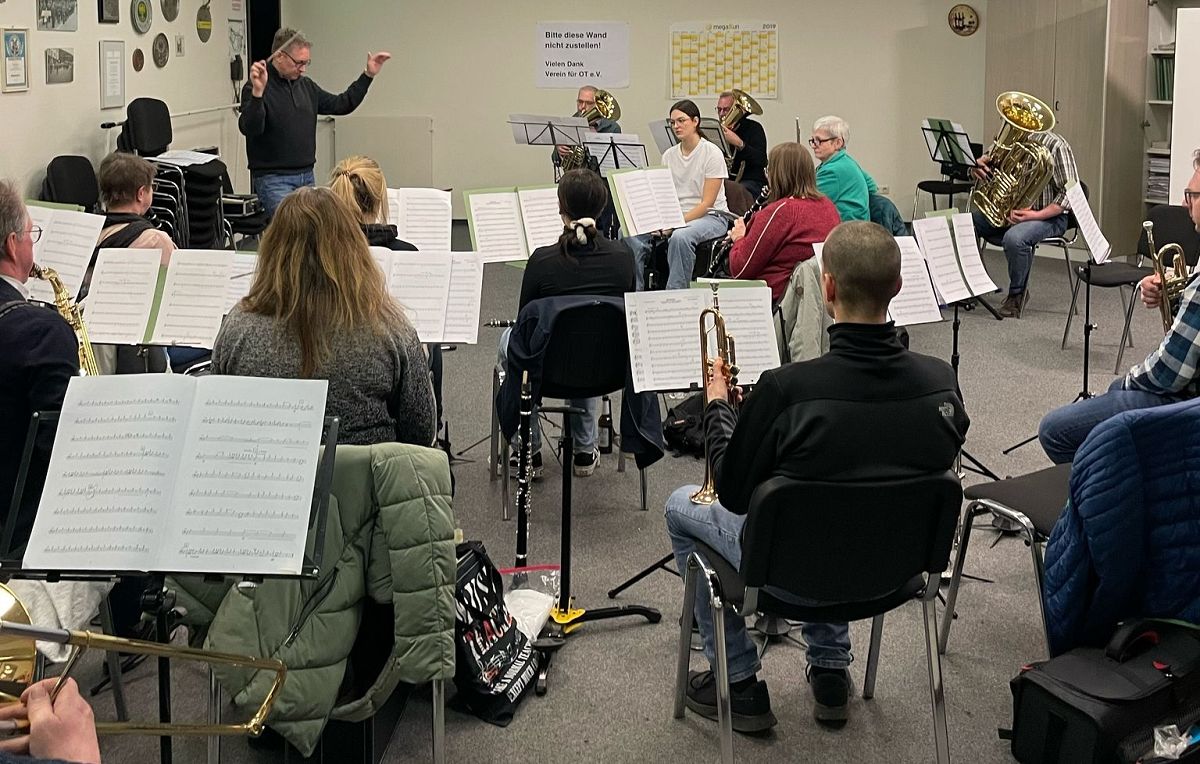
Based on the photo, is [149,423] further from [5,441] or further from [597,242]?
[597,242]

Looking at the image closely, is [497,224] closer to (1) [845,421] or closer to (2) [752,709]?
(2) [752,709]

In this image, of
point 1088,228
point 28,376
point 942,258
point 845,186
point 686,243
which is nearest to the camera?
point 28,376

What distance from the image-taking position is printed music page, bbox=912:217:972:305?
169 inches

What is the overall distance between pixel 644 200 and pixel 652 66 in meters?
5.95

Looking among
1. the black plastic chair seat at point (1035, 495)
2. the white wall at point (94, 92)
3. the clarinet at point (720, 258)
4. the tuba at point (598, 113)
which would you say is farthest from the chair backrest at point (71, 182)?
the black plastic chair seat at point (1035, 495)

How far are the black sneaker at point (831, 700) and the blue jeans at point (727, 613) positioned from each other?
6 cm

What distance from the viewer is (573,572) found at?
4000 millimetres

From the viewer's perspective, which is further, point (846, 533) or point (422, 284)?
point (422, 284)

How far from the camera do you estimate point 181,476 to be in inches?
87.3

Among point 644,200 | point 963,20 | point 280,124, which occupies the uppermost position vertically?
point 963,20

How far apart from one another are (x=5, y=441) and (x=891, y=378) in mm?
1968

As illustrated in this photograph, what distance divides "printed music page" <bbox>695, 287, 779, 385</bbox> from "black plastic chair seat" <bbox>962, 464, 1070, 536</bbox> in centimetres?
64

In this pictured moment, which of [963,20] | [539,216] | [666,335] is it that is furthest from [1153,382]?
[963,20]

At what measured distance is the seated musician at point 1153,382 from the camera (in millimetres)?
3373
